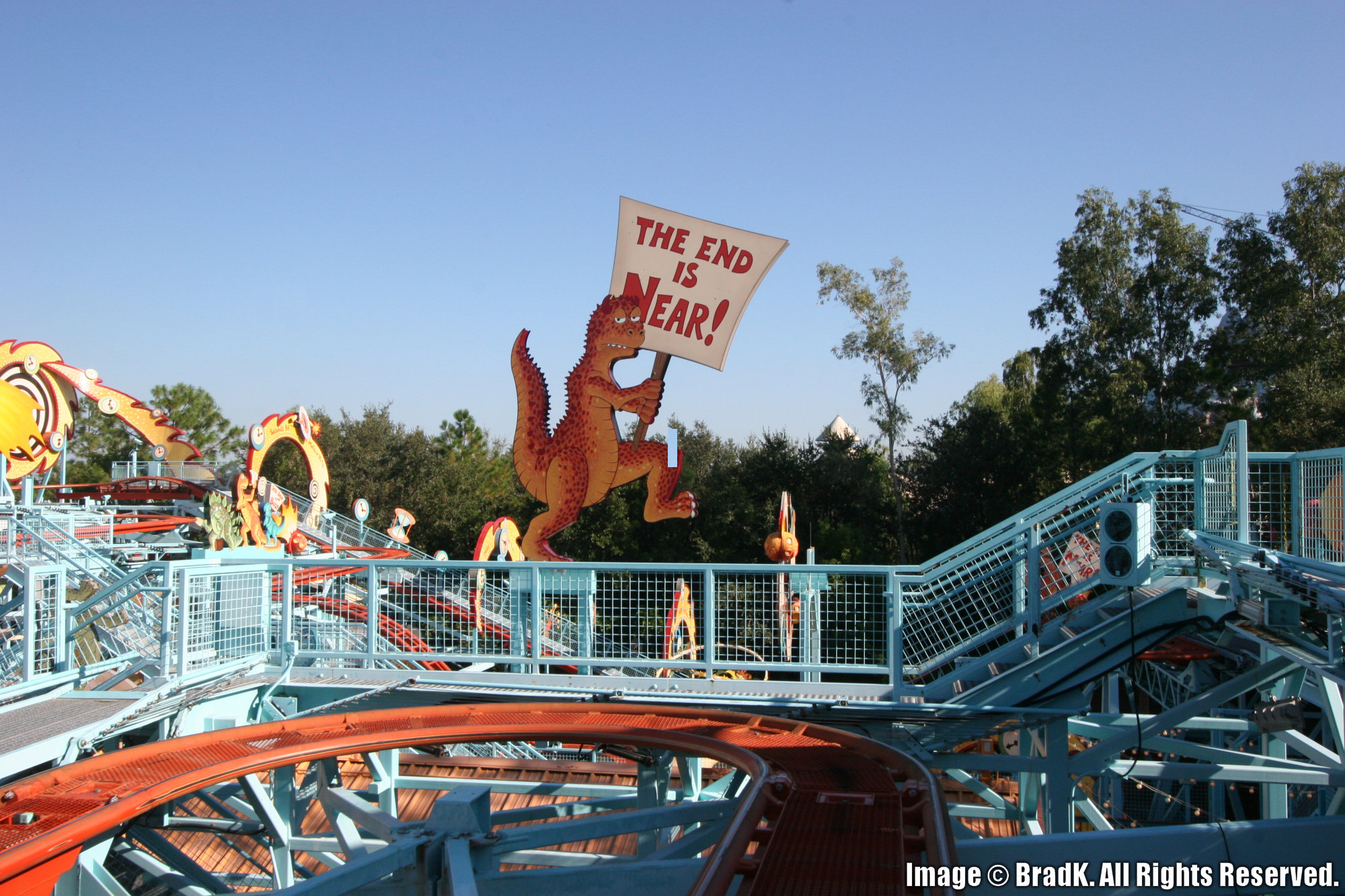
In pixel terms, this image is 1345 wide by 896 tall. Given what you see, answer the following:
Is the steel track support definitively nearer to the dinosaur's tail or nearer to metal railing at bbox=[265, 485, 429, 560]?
the dinosaur's tail

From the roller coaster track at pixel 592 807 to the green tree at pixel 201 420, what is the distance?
185ft

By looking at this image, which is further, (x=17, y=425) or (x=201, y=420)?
(x=201, y=420)

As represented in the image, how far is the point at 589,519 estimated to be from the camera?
3409 cm

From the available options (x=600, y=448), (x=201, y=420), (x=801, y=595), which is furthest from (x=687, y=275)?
(x=201, y=420)

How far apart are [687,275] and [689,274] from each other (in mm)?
29

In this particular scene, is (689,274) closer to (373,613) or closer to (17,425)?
(373,613)

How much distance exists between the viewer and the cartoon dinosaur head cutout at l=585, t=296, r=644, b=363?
569 inches

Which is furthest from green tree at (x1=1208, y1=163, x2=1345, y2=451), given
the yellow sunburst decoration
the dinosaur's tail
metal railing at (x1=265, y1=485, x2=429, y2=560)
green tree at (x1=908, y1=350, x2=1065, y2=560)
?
the yellow sunburst decoration

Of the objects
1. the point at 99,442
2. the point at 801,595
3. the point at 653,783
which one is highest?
the point at 99,442

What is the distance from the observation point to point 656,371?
14719 millimetres

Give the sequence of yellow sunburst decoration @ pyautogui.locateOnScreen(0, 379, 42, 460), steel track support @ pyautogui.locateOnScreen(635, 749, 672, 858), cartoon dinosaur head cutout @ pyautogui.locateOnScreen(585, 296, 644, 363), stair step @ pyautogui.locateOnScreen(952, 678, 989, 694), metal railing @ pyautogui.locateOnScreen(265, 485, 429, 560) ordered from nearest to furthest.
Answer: steel track support @ pyautogui.locateOnScreen(635, 749, 672, 858)
stair step @ pyautogui.locateOnScreen(952, 678, 989, 694)
cartoon dinosaur head cutout @ pyautogui.locateOnScreen(585, 296, 644, 363)
yellow sunburst decoration @ pyautogui.locateOnScreen(0, 379, 42, 460)
metal railing @ pyautogui.locateOnScreen(265, 485, 429, 560)

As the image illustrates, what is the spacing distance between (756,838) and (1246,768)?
20.7 ft

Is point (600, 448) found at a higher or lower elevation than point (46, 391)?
lower

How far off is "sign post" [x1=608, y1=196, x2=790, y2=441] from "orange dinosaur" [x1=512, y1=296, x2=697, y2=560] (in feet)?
0.96
